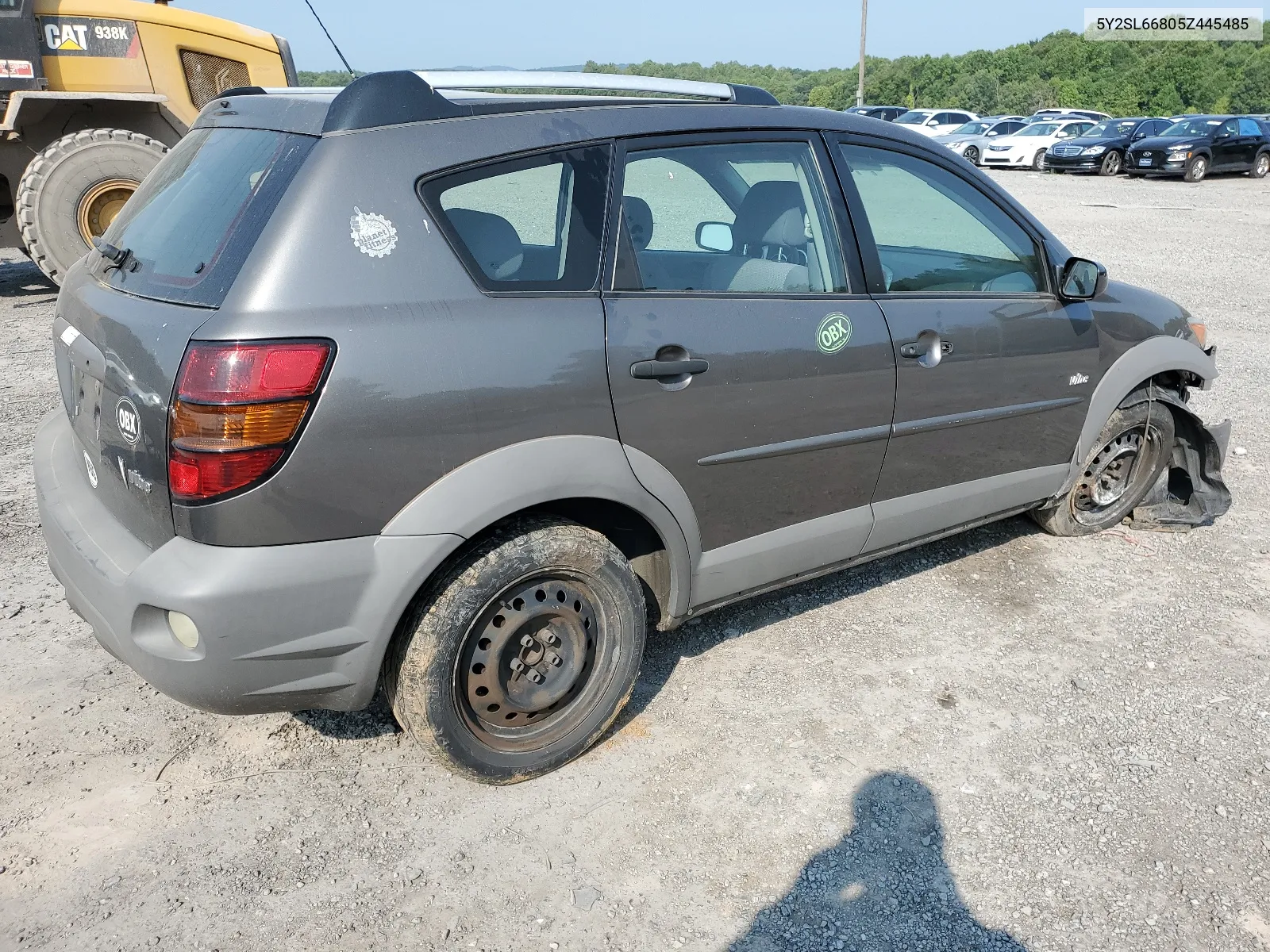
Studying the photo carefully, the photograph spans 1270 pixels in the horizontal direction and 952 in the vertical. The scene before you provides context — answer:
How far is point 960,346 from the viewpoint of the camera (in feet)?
11.5

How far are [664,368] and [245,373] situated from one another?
109cm

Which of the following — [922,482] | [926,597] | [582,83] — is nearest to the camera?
[582,83]

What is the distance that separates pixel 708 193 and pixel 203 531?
2020 millimetres

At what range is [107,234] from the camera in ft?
10.2

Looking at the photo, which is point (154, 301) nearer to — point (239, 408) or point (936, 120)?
point (239, 408)

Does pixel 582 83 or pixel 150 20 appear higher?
pixel 150 20

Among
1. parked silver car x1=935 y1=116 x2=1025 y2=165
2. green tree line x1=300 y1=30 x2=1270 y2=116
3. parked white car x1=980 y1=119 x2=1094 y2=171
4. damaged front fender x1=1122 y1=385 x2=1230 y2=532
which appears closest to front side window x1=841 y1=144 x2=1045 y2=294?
damaged front fender x1=1122 y1=385 x2=1230 y2=532

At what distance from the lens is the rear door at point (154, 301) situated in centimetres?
239

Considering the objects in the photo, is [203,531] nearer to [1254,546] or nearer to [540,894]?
[540,894]

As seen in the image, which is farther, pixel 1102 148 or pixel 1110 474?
pixel 1102 148

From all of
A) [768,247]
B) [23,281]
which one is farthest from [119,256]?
[23,281]

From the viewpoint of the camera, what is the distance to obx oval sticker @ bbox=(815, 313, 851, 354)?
3.15 meters

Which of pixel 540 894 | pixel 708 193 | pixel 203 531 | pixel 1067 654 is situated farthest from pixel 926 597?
pixel 203 531

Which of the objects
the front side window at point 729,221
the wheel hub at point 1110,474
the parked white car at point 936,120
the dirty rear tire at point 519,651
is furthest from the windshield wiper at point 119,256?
the parked white car at point 936,120
